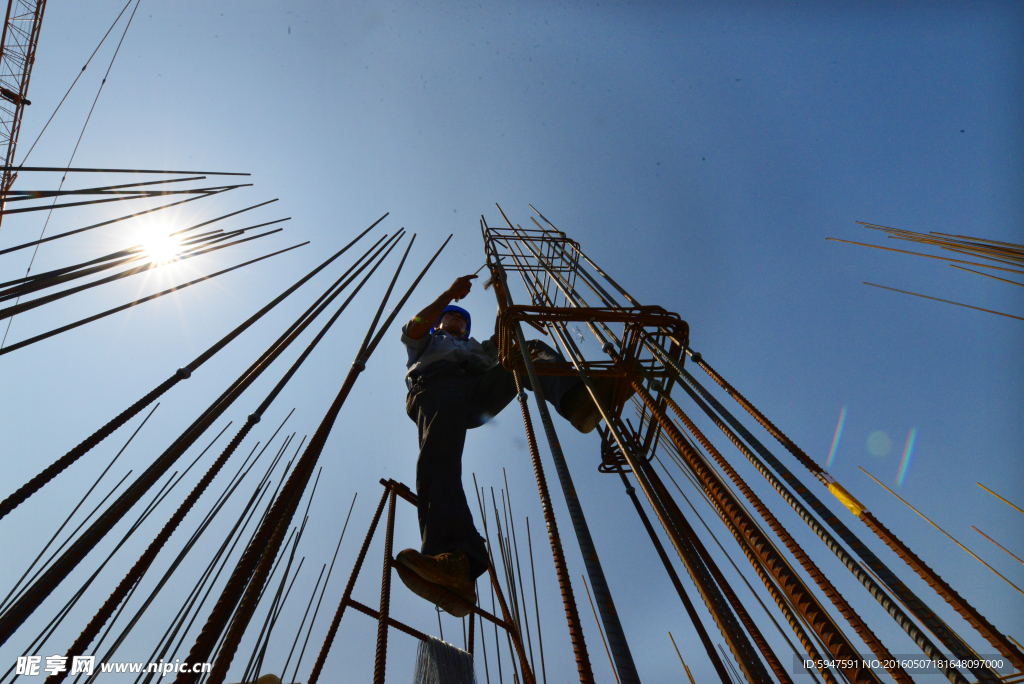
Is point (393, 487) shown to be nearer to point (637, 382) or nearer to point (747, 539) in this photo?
point (637, 382)

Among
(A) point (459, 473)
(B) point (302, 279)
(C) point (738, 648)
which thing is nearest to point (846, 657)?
(C) point (738, 648)

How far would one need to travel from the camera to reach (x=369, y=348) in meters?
2.38

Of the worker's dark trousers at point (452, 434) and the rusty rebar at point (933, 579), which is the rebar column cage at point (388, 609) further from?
the rusty rebar at point (933, 579)

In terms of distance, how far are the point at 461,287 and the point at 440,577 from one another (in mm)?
2107

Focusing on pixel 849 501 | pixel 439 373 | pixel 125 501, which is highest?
pixel 439 373

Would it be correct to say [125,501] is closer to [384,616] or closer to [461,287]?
[384,616]

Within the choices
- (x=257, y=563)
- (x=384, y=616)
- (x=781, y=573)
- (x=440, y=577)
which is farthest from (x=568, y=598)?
(x=384, y=616)

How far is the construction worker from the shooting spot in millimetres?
2785

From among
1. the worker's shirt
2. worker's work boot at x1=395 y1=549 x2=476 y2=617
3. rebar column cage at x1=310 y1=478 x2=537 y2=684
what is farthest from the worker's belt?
worker's work boot at x1=395 y1=549 x2=476 y2=617

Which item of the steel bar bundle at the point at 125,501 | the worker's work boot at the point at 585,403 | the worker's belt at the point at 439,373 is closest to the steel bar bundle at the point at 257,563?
the steel bar bundle at the point at 125,501

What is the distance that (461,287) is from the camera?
3861mm

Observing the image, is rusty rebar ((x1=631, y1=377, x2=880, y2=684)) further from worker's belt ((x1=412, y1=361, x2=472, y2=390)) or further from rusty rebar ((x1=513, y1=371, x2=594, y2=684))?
worker's belt ((x1=412, y1=361, x2=472, y2=390))

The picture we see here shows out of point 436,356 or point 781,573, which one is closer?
point 781,573

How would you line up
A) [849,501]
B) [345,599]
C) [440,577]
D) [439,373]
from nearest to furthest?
[849,501] → [440,577] → [345,599] → [439,373]
